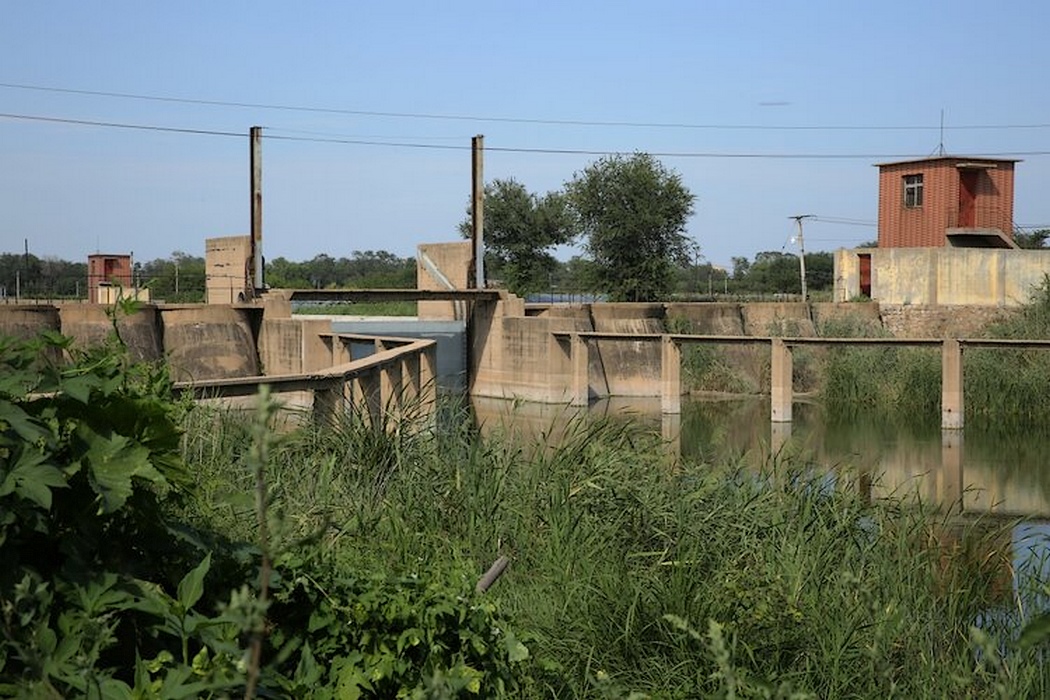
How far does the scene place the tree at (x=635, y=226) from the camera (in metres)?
52.1

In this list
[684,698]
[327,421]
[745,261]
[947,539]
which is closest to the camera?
[684,698]

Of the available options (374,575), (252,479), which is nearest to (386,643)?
(374,575)

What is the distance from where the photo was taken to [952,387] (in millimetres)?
A: 28062

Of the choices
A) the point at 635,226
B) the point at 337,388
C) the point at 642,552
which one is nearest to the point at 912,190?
the point at 635,226

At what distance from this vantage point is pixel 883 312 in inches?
1682

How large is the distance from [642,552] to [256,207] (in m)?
28.8

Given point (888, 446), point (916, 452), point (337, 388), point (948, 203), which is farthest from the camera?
point (948, 203)

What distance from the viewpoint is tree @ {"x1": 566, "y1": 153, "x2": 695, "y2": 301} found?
52094 millimetres

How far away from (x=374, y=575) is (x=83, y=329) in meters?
23.8

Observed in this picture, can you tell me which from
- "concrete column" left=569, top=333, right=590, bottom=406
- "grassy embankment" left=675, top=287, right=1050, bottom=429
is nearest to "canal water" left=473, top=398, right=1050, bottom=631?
"concrete column" left=569, top=333, right=590, bottom=406

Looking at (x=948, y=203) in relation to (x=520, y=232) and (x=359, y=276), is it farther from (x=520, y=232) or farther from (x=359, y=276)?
(x=359, y=276)

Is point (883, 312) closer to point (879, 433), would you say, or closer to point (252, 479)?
point (879, 433)

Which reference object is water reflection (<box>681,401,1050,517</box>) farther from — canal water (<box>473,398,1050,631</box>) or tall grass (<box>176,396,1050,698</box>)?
tall grass (<box>176,396,1050,698</box>)

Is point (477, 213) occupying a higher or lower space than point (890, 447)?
higher
